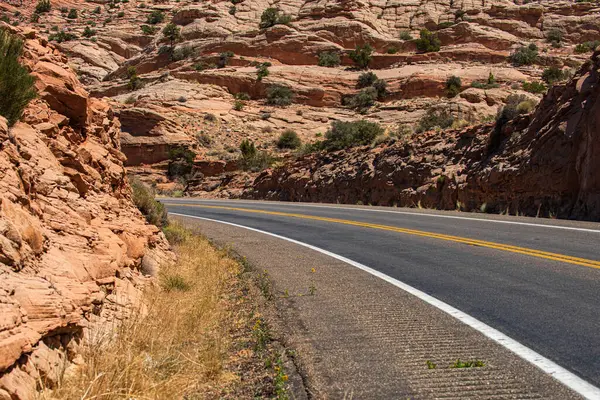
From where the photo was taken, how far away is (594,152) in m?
13.4

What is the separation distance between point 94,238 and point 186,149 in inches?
1484

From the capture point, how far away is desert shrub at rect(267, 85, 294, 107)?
54875 millimetres

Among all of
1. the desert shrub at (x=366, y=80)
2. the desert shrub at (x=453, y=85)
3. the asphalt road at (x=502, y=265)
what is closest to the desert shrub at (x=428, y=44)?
the desert shrub at (x=366, y=80)

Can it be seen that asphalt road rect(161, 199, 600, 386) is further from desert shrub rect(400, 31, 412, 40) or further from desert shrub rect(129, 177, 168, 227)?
desert shrub rect(400, 31, 412, 40)

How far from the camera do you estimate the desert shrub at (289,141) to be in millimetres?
46938

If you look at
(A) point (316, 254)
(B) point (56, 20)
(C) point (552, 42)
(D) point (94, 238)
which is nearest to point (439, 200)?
(A) point (316, 254)

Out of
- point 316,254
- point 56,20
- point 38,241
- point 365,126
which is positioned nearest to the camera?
point 38,241

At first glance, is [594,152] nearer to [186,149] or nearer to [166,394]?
[166,394]

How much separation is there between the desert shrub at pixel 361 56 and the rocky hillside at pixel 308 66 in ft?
3.24

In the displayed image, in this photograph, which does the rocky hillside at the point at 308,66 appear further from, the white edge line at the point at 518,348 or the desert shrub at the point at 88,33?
the white edge line at the point at 518,348

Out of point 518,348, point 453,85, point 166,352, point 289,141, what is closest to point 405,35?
point 453,85

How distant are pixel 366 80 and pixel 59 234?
53.2 metres

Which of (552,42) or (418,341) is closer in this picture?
(418,341)

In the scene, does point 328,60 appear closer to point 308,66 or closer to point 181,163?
point 308,66
